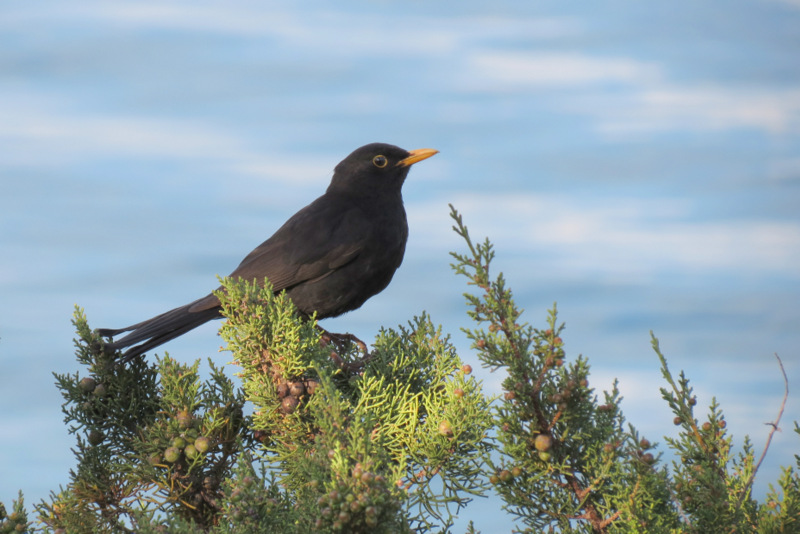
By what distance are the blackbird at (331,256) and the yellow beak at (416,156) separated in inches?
0.8

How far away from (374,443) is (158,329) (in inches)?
115

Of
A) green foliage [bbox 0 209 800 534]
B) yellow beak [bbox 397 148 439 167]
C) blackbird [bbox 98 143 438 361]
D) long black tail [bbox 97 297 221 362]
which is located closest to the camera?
green foliage [bbox 0 209 800 534]

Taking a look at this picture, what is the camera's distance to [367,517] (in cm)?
233

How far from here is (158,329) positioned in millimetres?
5191

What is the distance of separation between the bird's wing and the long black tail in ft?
0.48

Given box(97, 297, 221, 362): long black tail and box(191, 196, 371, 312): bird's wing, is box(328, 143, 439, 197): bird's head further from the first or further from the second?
box(97, 297, 221, 362): long black tail

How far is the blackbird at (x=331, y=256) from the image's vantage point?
607cm

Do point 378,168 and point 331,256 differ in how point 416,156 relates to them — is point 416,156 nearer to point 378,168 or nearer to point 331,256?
point 378,168

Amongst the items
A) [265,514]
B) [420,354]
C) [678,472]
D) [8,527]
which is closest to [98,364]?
[8,527]

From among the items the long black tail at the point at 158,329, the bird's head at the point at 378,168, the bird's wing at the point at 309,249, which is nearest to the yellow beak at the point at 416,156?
the bird's head at the point at 378,168

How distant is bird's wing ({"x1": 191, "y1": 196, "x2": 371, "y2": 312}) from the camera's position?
612 centimetres

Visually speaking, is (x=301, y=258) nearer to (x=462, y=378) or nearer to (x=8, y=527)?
(x=462, y=378)

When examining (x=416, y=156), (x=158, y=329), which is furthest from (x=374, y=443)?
(x=416, y=156)

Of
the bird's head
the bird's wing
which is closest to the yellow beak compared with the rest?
the bird's head
